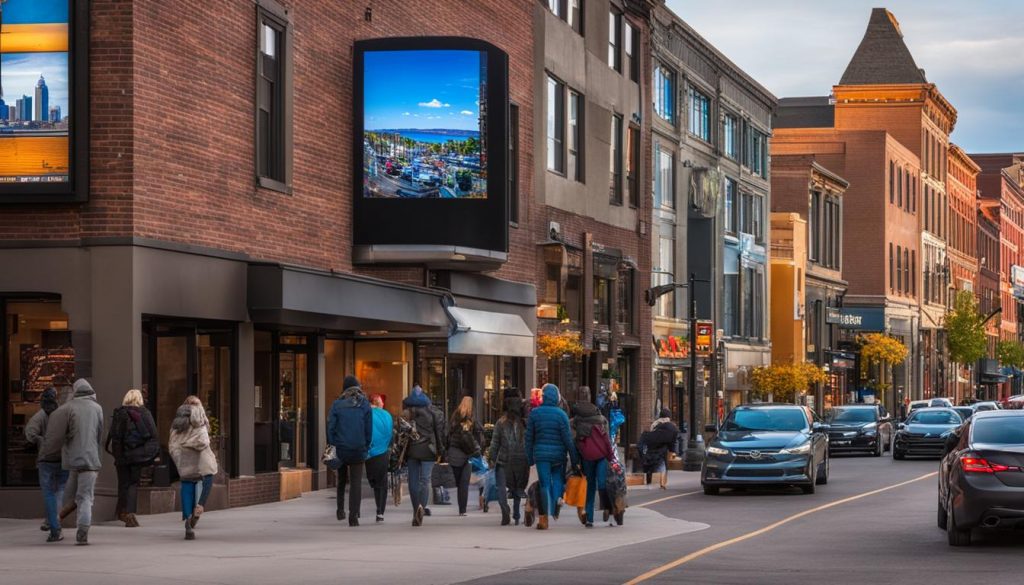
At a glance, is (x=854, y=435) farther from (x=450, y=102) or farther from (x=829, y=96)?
(x=829, y=96)

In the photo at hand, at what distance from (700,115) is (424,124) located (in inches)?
1092

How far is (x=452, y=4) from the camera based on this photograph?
115ft

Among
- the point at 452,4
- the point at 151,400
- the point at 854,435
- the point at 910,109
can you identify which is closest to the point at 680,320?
the point at 854,435

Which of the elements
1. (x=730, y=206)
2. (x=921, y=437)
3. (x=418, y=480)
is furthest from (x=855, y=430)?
(x=418, y=480)

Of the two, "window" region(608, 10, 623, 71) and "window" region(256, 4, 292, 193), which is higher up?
"window" region(608, 10, 623, 71)

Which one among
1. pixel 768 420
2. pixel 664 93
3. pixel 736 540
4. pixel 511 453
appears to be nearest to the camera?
pixel 736 540

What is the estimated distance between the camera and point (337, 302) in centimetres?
2812

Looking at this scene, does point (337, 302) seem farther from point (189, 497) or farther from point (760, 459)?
point (760, 459)

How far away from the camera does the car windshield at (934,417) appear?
48312 millimetres

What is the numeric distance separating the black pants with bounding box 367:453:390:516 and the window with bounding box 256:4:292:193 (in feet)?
17.8

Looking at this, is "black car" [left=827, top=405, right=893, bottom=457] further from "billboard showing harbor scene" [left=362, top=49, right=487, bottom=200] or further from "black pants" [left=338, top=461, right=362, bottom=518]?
"black pants" [left=338, top=461, right=362, bottom=518]

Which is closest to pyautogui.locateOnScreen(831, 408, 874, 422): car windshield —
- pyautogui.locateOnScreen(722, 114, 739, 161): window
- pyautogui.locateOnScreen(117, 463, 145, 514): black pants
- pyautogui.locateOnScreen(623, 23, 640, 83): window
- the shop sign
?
pyautogui.locateOnScreen(623, 23, 640, 83): window

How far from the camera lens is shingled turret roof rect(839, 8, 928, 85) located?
102 m

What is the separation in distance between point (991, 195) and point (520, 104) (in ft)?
338
